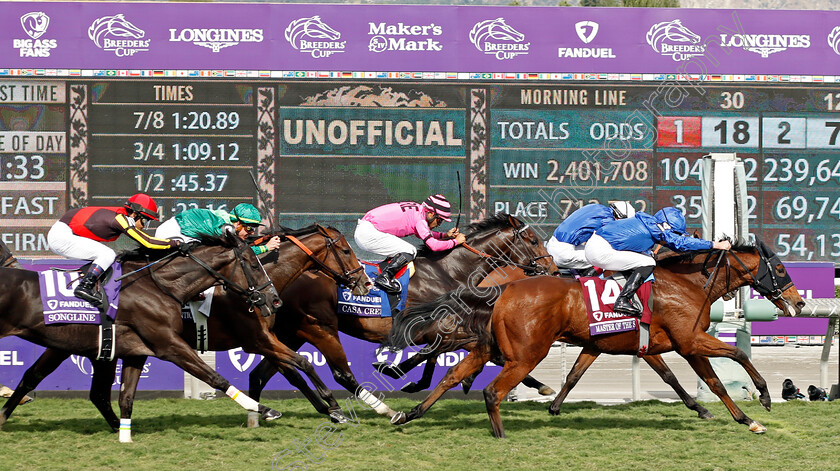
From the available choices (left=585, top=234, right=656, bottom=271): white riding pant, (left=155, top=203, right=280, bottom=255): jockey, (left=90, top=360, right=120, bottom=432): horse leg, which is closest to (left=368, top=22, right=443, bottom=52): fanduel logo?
(left=155, top=203, right=280, bottom=255): jockey

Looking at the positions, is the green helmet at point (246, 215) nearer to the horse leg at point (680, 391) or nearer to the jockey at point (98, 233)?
the jockey at point (98, 233)

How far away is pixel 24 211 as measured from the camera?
13.0 metres

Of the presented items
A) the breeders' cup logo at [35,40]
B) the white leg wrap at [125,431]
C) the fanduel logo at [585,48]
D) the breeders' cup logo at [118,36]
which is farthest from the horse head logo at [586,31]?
the white leg wrap at [125,431]

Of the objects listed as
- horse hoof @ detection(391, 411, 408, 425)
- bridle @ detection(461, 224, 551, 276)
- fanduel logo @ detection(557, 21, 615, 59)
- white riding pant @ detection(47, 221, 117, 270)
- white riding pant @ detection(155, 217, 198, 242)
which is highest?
fanduel logo @ detection(557, 21, 615, 59)

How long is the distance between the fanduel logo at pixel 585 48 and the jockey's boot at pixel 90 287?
7.85 m

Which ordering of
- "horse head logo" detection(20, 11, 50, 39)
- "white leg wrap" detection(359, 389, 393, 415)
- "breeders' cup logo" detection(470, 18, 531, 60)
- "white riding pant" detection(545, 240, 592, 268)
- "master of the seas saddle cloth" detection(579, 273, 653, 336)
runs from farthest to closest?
"breeders' cup logo" detection(470, 18, 531, 60)
"horse head logo" detection(20, 11, 50, 39)
"white riding pant" detection(545, 240, 592, 268)
"white leg wrap" detection(359, 389, 393, 415)
"master of the seas saddle cloth" detection(579, 273, 653, 336)

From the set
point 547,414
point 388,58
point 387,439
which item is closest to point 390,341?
point 387,439

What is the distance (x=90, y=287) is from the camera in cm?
694

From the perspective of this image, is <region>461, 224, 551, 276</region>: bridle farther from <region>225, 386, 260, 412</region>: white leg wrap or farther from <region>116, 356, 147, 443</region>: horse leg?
Answer: <region>116, 356, 147, 443</region>: horse leg

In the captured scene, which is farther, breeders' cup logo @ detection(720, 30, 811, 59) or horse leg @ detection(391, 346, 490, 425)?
breeders' cup logo @ detection(720, 30, 811, 59)

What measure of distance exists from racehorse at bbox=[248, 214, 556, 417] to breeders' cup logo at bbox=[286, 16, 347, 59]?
5059 mm

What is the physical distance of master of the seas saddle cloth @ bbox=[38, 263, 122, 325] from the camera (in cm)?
690

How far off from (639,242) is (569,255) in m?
1.30

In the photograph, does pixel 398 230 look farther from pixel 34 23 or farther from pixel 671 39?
pixel 34 23
